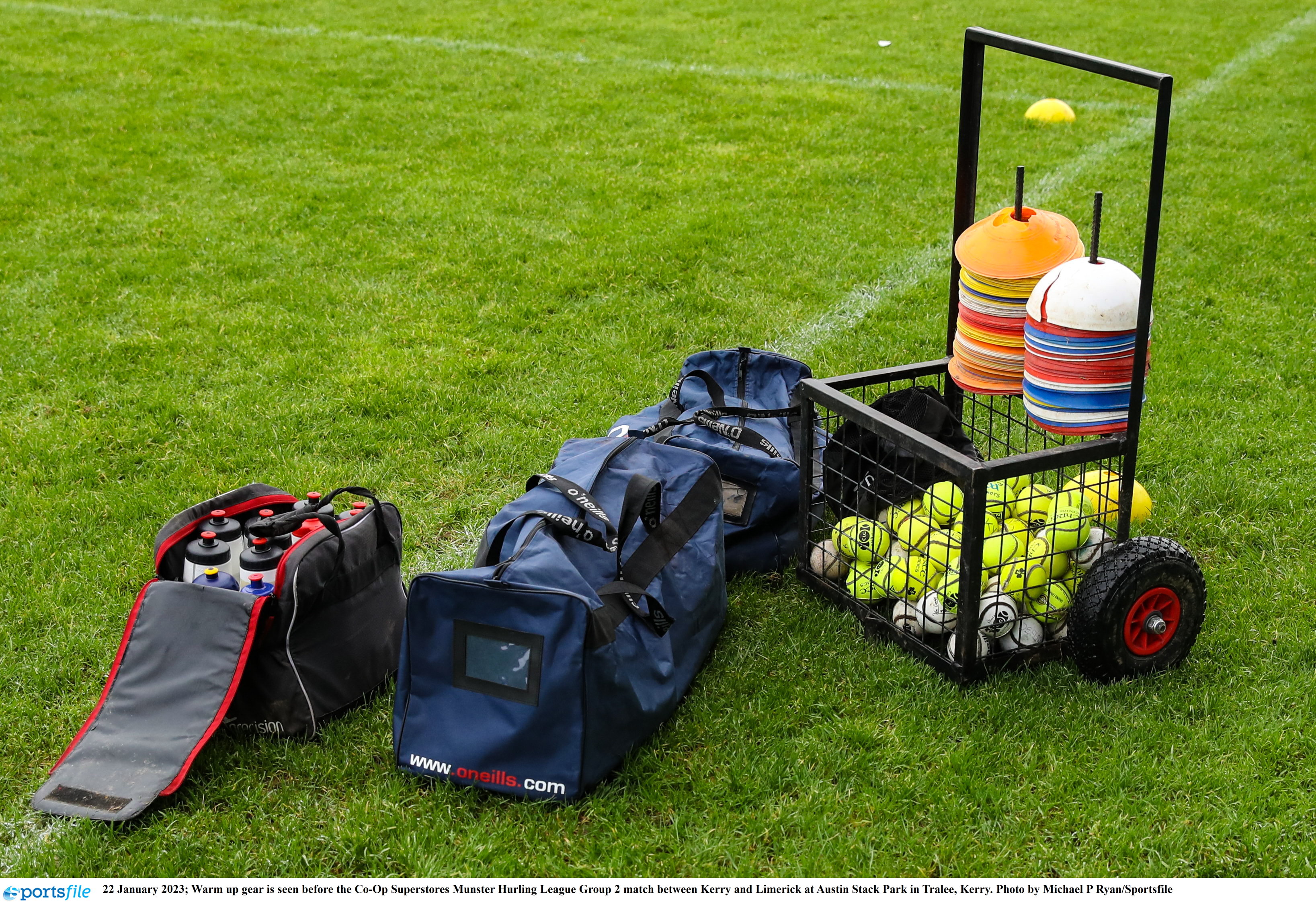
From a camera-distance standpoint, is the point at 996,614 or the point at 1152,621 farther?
the point at 996,614

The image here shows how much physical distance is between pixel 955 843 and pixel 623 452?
144 cm

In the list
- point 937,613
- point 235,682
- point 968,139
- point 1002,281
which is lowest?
point 937,613

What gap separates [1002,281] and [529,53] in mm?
8326

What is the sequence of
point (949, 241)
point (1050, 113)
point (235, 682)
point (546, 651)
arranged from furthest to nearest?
point (1050, 113) → point (949, 241) → point (235, 682) → point (546, 651)

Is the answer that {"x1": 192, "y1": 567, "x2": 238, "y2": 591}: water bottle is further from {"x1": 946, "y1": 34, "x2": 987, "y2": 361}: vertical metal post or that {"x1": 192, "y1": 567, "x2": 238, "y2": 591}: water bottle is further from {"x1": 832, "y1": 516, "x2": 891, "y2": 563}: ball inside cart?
{"x1": 946, "y1": 34, "x2": 987, "y2": 361}: vertical metal post

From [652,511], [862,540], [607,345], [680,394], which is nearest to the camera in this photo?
[652,511]

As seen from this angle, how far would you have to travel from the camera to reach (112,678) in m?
3.28

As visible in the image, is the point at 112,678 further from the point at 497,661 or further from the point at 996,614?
the point at 996,614

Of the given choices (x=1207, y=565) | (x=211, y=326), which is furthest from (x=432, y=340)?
(x=1207, y=565)

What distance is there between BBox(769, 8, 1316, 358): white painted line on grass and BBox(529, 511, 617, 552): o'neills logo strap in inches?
96.9

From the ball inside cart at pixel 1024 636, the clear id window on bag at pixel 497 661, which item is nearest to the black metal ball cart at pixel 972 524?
the ball inside cart at pixel 1024 636

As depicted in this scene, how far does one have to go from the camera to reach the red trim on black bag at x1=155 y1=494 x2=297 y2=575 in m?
3.40

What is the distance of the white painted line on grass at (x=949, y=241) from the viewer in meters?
5.87

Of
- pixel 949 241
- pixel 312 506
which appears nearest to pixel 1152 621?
pixel 312 506
